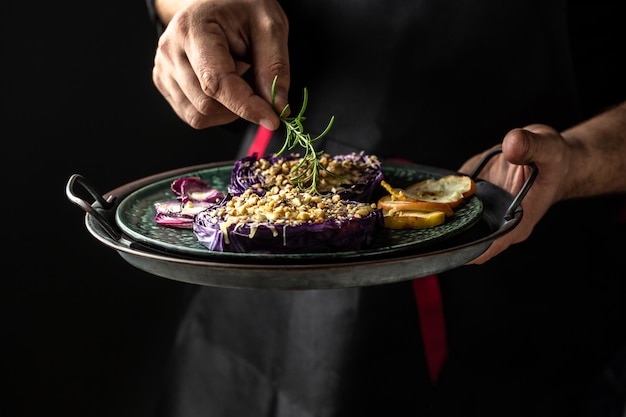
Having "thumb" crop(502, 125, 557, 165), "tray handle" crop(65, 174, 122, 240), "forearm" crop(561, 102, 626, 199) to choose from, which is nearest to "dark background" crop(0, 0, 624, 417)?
"forearm" crop(561, 102, 626, 199)

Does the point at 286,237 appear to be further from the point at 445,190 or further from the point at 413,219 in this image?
the point at 445,190

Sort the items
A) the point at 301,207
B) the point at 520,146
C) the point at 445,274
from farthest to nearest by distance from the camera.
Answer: the point at 445,274
the point at 520,146
the point at 301,207

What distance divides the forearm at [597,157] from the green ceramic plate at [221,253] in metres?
0.34

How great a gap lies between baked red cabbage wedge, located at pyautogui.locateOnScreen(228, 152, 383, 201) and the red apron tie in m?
0.24

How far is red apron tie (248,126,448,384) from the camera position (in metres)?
1.34

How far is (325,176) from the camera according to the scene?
1061mm

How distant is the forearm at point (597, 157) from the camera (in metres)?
1.32

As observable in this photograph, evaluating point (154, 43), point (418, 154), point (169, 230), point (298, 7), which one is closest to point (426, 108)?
point (418, 154)

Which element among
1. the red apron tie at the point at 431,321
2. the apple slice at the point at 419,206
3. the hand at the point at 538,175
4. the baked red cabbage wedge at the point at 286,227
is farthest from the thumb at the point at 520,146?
the red apron tie at the point at 431,321

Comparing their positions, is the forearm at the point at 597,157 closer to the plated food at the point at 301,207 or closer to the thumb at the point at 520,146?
the thumb at the point at 520,146

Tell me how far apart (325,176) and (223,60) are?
9.2 inches

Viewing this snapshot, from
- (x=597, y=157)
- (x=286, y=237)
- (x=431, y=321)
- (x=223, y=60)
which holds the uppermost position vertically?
(x=223, y=60)

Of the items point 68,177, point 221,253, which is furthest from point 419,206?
point 68,177

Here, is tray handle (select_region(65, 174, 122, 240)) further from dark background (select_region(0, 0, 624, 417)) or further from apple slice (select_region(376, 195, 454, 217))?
dark background (select_region(0, 0, 624, 417))
